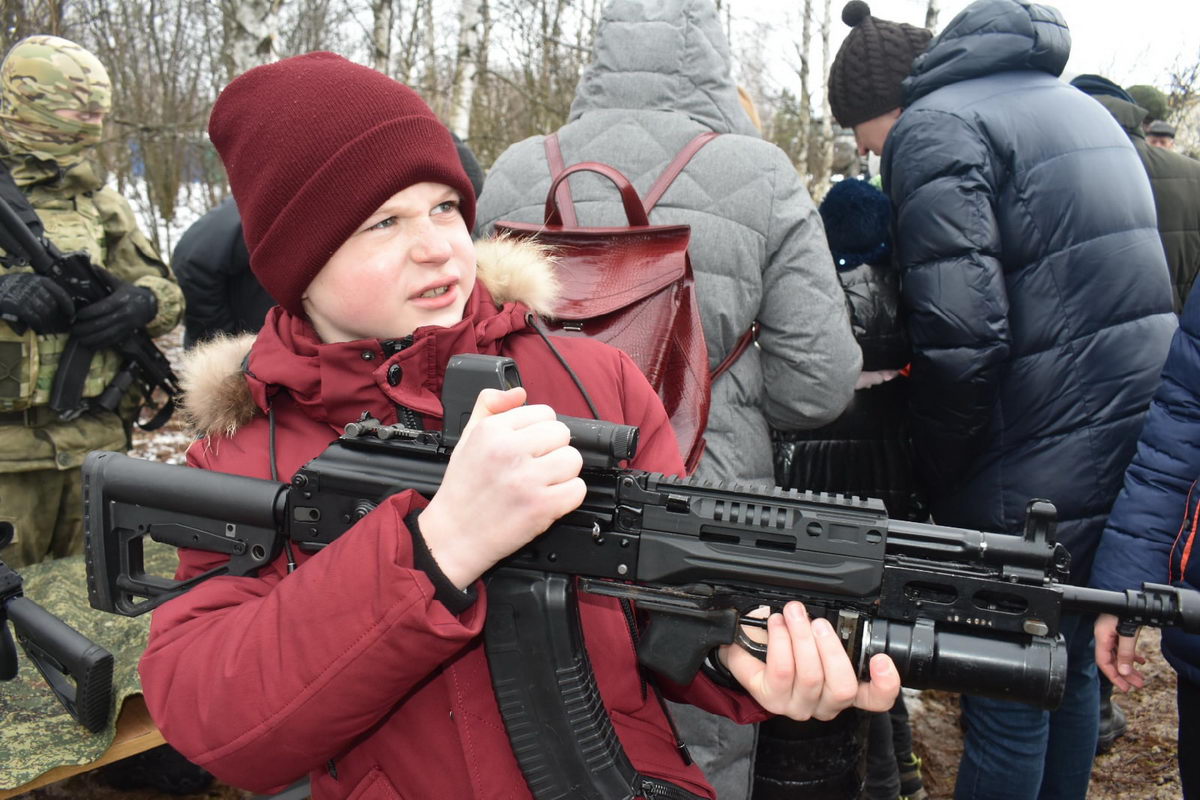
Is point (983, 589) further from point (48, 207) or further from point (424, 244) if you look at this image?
point (48, 207)

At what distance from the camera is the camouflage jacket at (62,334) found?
3467 mm

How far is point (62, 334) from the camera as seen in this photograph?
3625 millimetres

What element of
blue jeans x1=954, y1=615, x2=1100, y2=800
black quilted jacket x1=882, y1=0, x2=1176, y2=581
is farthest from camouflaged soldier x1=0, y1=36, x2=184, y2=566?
blue jeans x1=954, y1=615, x2=1100, y2=800

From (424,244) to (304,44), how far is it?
18.7m

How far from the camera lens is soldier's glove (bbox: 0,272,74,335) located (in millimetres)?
3311

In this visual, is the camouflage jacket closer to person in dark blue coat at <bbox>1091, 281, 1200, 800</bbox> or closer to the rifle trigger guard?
the rifle trigger guard

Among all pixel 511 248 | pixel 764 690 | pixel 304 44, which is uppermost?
pixel 304 44

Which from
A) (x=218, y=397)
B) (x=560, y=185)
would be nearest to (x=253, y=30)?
(x=560, y=185)

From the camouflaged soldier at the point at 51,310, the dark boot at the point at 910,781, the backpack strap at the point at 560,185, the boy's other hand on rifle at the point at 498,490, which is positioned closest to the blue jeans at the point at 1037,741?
the dark boot at the point at 910,781

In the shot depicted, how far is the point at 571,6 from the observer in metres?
14.8

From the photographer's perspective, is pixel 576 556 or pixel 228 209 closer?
pixel 576 556

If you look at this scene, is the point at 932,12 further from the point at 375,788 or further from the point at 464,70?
the point at 375,788

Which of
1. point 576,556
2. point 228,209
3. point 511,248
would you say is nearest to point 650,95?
point 511,248

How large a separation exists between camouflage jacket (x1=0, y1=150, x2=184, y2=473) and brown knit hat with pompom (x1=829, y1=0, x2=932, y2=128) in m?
3.21
